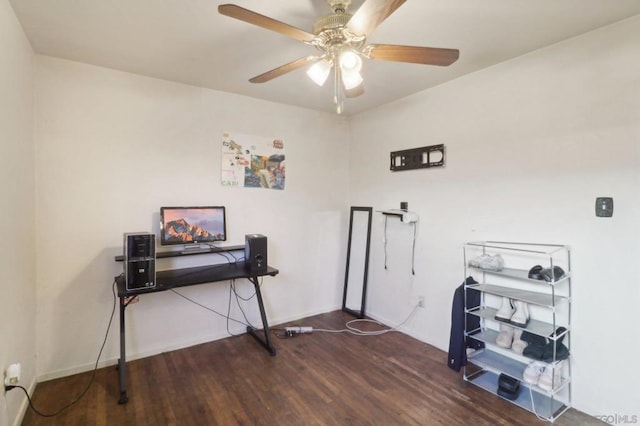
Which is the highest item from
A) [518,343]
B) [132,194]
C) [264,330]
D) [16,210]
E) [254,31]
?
[254,31]

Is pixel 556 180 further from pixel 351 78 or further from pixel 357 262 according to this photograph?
pixel 357 262

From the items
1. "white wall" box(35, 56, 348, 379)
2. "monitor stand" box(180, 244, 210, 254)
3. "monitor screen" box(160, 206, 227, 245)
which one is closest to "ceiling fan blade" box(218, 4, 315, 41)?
"white wall" box(35, 56, 348, 379)

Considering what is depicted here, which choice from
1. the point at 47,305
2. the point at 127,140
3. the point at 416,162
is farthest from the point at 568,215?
the point at 47,305

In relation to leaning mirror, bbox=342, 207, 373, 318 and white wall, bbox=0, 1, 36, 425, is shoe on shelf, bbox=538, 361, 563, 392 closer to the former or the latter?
leaning mirror, bbox=342, 207, 373, 318

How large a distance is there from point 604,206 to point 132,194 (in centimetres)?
334

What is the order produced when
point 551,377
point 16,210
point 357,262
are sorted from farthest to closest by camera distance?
1. point 357,262
2. point 551,377
3. point 16,210

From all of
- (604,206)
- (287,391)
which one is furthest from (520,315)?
(287,391)

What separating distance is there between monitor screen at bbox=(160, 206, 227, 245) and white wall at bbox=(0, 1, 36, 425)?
0.85 m

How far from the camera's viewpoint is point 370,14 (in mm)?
1315

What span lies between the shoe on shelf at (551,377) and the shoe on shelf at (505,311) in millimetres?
346

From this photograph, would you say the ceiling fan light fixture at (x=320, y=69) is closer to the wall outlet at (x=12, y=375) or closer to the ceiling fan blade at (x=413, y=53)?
the ceiling fan blade at (x=413, y=53)

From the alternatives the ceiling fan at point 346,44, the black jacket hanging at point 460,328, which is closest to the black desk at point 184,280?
the black jacket hanging at point 460,328

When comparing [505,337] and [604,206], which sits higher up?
[604,206]

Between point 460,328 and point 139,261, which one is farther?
point 460,328
